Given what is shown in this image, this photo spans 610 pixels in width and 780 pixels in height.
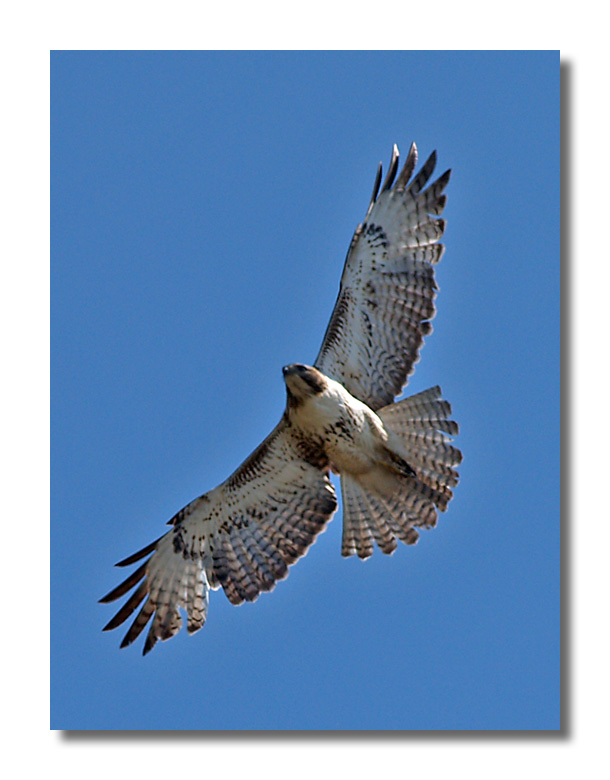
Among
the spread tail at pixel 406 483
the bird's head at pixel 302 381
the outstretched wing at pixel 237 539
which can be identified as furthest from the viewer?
the outstretched wing at pixel 237 539

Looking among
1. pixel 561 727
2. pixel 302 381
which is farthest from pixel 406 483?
pixel 561 727

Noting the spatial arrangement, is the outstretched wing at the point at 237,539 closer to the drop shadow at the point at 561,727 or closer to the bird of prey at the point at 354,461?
the bird of prey at the point at 354,461

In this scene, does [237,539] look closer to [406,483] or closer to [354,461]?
[354,461]

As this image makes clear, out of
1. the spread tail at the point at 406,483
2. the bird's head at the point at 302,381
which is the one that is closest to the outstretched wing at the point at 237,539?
the spread tail at the point at 406,483

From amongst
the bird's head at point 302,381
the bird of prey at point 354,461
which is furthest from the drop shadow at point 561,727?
the bird's head at point 302,381

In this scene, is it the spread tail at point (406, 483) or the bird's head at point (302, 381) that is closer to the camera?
the bird's head at point (302, 381)

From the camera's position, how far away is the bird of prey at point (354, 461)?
8.02 meters

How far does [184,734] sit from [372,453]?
7.94ft

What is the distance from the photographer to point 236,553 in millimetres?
8297

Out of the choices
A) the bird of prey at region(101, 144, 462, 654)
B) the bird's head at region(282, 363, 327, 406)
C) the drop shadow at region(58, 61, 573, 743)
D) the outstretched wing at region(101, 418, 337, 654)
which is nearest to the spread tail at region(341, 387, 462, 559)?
the bird of prey at region(101, 144, 462, 654)

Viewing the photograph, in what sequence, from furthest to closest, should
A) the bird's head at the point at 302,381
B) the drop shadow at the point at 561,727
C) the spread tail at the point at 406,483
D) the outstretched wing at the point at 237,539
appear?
1. the outstretched wing at the point at 237,539
2. the spread tail at the point at 406,483
3. the bird's head at the point at 302,381
4. the drop shadow at the point at 561,727

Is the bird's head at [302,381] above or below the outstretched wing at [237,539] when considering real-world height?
above

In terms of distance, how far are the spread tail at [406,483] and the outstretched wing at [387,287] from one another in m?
0.24

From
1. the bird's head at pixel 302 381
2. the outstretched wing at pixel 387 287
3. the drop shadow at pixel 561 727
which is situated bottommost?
the drop shadow at pixel 561 727
